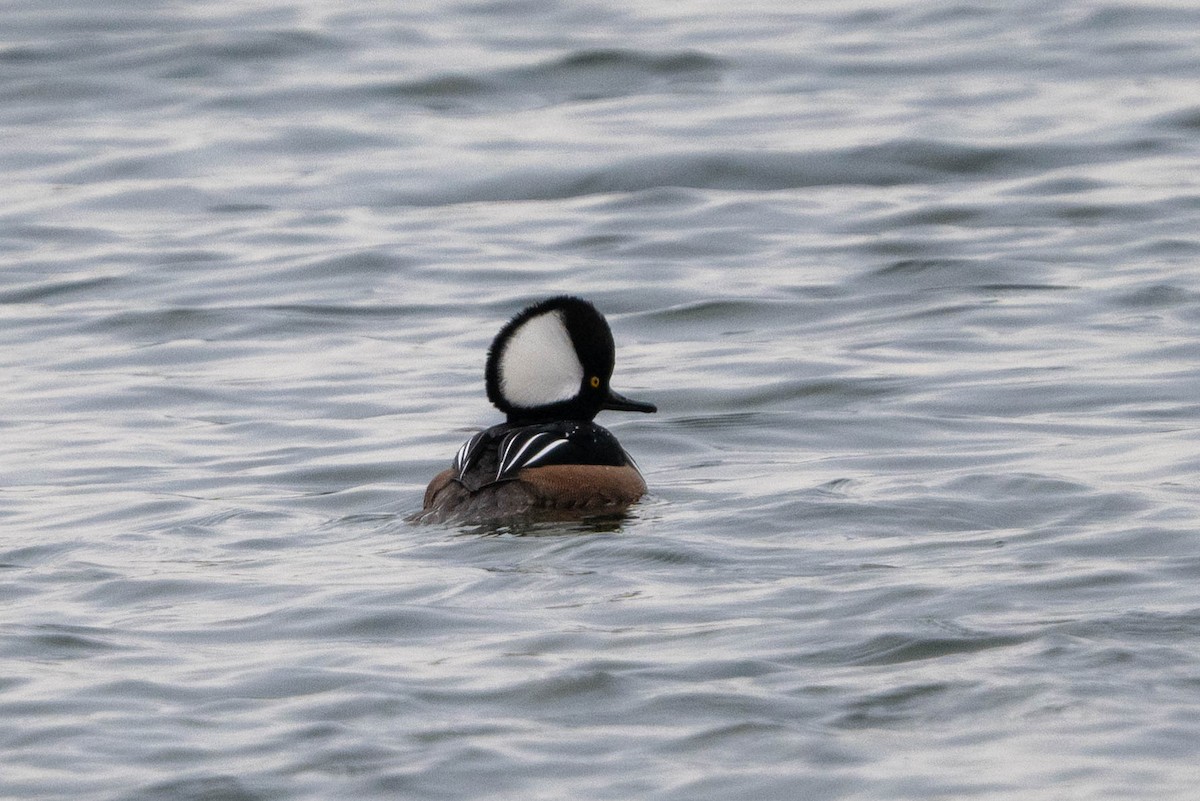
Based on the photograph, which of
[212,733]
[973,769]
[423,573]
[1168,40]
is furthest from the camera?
[1168,40]

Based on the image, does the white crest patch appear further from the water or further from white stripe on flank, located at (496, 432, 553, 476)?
the water

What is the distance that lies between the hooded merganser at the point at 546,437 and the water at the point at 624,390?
262 mm

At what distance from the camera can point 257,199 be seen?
16688 mm

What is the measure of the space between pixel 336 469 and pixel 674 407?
1.97 m

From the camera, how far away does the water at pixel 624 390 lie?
5496mm

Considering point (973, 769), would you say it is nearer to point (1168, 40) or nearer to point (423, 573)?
point (423, 573)

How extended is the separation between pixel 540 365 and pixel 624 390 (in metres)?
2.48

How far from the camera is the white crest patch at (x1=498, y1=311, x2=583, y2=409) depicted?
27.9ft

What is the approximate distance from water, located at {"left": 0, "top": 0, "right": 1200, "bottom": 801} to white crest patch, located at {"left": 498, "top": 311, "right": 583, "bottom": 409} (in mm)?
750

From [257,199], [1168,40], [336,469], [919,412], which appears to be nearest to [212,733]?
[336,469]

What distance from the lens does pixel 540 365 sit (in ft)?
28.1

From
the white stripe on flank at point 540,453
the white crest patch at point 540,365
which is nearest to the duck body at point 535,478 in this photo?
the white stripe on flank at point 540,453

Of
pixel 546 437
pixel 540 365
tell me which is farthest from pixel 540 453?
pixel 540 365

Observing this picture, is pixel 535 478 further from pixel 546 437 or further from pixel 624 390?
pixel 624 390
